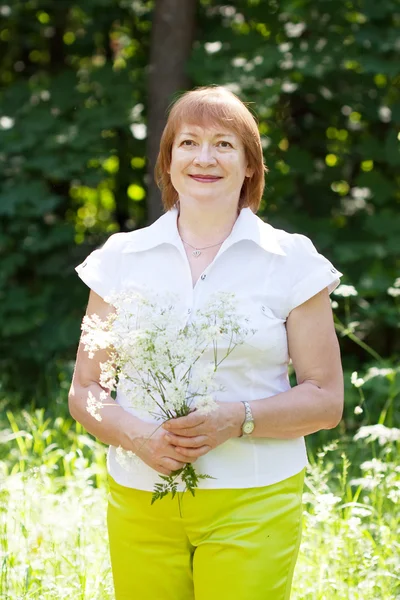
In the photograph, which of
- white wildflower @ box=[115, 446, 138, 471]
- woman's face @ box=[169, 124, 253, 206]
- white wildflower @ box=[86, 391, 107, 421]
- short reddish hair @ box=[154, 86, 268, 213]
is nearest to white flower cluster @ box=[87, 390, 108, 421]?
white wildflower @ box=[86, 391, 107, 421]

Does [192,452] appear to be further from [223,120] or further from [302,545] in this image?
[302,545]

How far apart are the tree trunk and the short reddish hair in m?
3.42

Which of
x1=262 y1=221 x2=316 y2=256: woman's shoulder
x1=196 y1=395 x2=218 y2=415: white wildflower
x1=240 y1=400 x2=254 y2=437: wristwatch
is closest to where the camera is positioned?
x1=196 y1=395 x2=218 y2=415: white wildflower

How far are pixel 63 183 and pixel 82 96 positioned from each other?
2.74 ft

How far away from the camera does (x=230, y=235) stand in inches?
90.7

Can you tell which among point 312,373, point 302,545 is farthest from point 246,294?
point 302,545

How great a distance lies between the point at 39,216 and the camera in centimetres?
609

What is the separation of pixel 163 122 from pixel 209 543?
4.23 meters

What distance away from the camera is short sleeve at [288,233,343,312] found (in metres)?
2.20

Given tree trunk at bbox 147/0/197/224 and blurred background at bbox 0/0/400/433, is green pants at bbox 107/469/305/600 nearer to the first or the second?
blurred background at bbox 0/0/400/433

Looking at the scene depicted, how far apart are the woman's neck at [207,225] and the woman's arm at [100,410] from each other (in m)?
0.30

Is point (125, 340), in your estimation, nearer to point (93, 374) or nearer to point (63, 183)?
point (93, 374)

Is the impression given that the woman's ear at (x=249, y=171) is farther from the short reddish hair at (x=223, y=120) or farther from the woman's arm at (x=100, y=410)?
the woman's arm at (x=100, y=410)

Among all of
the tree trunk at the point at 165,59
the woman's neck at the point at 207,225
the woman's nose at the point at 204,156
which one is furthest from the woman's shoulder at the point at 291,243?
the tree trunk at the point at 165,59
